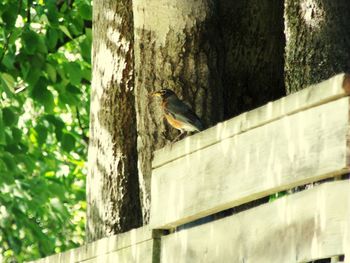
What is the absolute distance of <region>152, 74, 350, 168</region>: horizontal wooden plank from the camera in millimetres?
3889

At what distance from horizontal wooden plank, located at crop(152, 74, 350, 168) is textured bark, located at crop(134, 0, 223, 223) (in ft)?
6.08

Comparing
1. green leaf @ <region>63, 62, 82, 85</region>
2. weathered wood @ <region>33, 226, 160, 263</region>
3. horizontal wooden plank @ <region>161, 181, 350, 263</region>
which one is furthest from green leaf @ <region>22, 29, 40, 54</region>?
horizontal wooden plank @ <region>161, 181, 350, 263</region>

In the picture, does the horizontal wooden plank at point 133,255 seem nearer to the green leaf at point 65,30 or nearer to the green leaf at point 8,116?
the green leaf at point 65,30

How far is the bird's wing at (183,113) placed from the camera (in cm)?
671

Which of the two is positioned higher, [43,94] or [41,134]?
[41,134]

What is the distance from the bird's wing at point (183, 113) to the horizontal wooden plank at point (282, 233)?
1769mm

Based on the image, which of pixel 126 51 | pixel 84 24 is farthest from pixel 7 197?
pixel 126 51

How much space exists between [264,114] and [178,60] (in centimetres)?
268

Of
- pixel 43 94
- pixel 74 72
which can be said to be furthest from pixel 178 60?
pixel 74 72

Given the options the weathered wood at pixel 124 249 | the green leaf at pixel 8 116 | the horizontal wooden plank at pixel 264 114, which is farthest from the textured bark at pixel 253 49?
the green leaf at pixel 8 116

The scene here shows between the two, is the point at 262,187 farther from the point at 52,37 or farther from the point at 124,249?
the point at 52,37

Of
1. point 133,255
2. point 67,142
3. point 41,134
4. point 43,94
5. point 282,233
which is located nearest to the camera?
point 282,233

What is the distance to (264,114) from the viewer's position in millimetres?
4348

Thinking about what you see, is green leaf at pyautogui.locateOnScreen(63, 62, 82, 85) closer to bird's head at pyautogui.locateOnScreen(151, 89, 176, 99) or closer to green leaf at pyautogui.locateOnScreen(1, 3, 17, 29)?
green leaf at pyautogui.locateOnScreen(1, 3, 17, 29)
